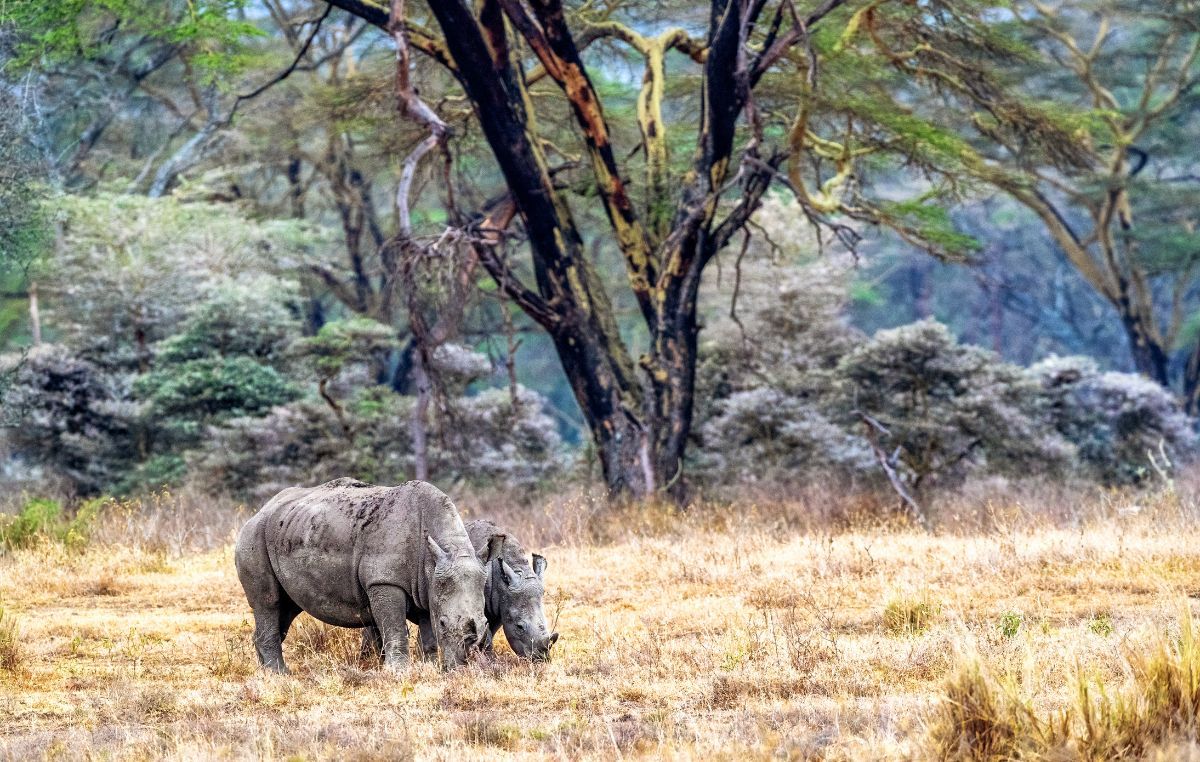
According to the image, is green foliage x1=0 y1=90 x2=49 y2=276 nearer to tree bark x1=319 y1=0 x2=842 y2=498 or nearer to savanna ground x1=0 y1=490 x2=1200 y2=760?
savanna ground x1=0 y1=490 x2=1200 y2=760

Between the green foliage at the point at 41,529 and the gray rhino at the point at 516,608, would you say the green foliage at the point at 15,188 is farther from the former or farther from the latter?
the gray rhino at the point at 516,608

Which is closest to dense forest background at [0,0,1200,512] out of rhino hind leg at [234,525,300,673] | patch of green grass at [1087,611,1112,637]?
rhino hind leg at [234,525,300,673]

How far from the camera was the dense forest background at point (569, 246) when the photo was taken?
15695 mm

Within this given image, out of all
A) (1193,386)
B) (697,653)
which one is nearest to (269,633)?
(697,653)

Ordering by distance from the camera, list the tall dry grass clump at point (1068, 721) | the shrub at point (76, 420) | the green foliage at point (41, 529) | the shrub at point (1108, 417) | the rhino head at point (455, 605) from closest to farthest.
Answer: the tall dry grass clump at point (1068, 721)
the rhino head at point (455, 605)
the green foliage at point (41, 529)
the shrub at point (76, 420)
the shrub at point (1108, 417)

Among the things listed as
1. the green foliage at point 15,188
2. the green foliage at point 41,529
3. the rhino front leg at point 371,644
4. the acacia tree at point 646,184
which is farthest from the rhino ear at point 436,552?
the green foliage at point 15,188

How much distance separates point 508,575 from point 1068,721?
359 cm

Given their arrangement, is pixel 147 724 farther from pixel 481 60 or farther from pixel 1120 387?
pixel 1120 387

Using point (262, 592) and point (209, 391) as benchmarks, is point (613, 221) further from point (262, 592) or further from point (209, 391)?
point (262, 592)

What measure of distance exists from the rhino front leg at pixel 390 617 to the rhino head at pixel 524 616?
609 mm

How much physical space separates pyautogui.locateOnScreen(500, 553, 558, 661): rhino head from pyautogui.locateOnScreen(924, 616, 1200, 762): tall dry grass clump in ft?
9.77

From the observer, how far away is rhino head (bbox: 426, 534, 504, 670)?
7473 millimetres

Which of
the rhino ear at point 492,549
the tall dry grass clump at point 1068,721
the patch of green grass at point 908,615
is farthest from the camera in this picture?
the patch of green grass at point 908,615

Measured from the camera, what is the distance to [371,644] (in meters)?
8.32
